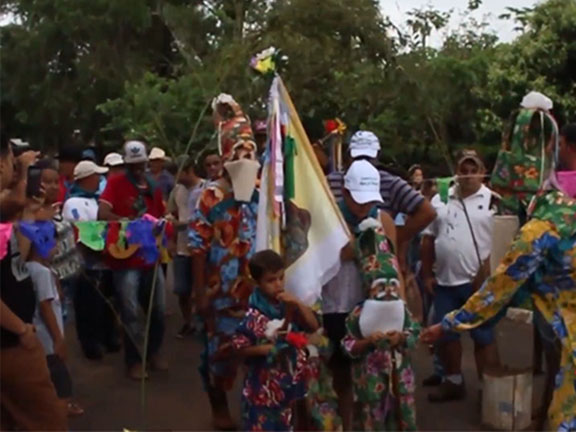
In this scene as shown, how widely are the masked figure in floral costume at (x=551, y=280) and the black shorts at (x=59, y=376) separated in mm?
1851

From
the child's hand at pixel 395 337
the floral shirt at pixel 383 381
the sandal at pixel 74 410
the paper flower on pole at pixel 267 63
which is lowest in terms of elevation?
the sandal at pixel 74 410

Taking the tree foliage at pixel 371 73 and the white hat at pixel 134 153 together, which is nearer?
the white hat at pixel 134 153

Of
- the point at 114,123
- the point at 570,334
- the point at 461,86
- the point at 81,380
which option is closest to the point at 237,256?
the point at 570,334

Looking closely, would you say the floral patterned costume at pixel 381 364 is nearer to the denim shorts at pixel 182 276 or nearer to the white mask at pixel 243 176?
the white mask at pixel 243 176

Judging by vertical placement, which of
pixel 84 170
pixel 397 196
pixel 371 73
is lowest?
pixel 397 196

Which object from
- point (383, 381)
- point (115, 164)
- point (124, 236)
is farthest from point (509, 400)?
point (115, 164)

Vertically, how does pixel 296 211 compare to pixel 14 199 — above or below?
below

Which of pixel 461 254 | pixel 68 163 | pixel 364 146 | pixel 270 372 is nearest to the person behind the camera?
pixel 270 372

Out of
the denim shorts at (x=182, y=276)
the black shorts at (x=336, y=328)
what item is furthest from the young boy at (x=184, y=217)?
the black shorts at (x=336, y=328)

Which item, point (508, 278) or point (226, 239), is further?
point (226, 239)

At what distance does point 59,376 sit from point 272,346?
3.43ft

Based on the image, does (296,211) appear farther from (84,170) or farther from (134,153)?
(84,170)

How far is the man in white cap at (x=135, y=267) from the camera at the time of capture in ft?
23.5

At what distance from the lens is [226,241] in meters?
5.60
